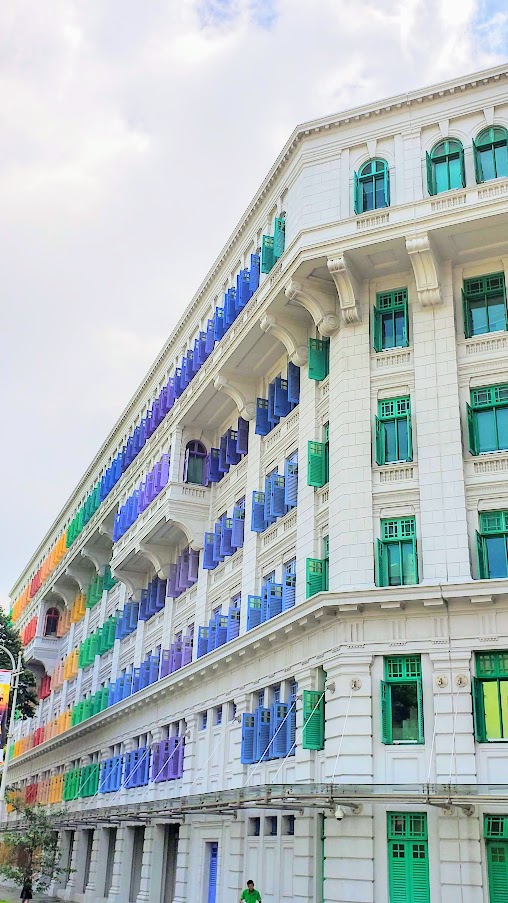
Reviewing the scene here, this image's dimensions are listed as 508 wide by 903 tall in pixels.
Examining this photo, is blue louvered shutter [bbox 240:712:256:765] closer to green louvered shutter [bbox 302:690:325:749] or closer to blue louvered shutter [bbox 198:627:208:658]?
green louvered shutter [bbox 302:690:325:749]

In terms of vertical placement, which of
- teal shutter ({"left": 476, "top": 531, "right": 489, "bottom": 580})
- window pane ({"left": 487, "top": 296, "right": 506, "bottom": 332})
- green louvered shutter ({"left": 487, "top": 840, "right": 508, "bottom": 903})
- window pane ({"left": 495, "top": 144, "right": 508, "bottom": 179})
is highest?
window pane ({"left": 495, "top": 144, "right": 508, "bottom": 179})

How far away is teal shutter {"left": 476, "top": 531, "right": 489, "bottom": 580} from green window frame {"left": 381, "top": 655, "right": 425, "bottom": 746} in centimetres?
243

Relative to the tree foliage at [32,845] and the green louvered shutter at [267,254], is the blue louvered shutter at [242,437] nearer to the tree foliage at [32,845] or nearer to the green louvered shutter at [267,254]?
the green louvered shutter at [267,254]

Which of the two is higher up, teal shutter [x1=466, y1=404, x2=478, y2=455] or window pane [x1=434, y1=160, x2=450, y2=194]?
window pane [x1=434, y1=160, x2=450, y2=194]

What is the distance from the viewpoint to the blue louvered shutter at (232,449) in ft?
110

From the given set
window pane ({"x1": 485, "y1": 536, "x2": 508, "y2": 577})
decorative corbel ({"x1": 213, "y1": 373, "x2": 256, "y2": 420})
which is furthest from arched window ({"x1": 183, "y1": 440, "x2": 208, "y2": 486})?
window pane ({"x1": 485, "y1": 536, "x2": 508, "y2": 577})

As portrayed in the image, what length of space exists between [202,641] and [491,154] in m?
18.2

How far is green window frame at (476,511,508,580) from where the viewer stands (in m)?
22.1

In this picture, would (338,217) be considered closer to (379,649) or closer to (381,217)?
(381,217)

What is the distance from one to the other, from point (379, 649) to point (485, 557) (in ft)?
10.9

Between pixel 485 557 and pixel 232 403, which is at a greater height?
pixel 232 403

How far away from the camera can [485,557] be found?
22266 millimetres

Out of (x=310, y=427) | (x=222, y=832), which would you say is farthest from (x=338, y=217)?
(x=222, y=832)

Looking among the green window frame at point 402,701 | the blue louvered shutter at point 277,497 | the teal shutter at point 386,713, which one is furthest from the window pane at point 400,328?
the teal shutter at point 386,713
